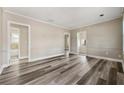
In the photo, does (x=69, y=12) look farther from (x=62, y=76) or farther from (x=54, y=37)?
(x=62, y=76)

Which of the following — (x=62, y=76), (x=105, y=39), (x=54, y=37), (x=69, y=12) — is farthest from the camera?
(x=54, y=37)

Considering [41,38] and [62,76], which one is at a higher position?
[41,38]

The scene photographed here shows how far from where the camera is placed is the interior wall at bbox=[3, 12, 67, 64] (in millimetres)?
3074

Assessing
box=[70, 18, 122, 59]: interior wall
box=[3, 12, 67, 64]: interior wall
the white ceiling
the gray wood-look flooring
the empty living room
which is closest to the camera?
the gray wood-look flooring

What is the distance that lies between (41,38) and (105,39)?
4003mm

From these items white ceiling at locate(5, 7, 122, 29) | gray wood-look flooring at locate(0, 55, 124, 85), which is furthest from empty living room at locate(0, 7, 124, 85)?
gray wood-look flooring at locate(0, 55, 124, 85)

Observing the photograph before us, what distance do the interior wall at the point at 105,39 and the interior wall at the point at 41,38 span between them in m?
2.42

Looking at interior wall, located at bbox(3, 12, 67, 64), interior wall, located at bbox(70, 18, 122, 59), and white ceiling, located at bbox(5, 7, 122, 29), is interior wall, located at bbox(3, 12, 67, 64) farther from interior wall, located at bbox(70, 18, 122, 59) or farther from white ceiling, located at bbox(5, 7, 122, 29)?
interior wall, located at bbox(70, 18, 122, 59)

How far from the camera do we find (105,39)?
168 inches

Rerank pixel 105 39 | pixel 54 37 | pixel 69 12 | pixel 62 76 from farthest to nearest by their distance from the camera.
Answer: pixel 54 37 < pixel 105 39 < pixel 69 12 < pixel 62 76

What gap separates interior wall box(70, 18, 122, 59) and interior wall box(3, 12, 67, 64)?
7.93ft

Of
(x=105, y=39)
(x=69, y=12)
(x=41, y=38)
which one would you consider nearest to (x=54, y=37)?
(x=41, y=38)
